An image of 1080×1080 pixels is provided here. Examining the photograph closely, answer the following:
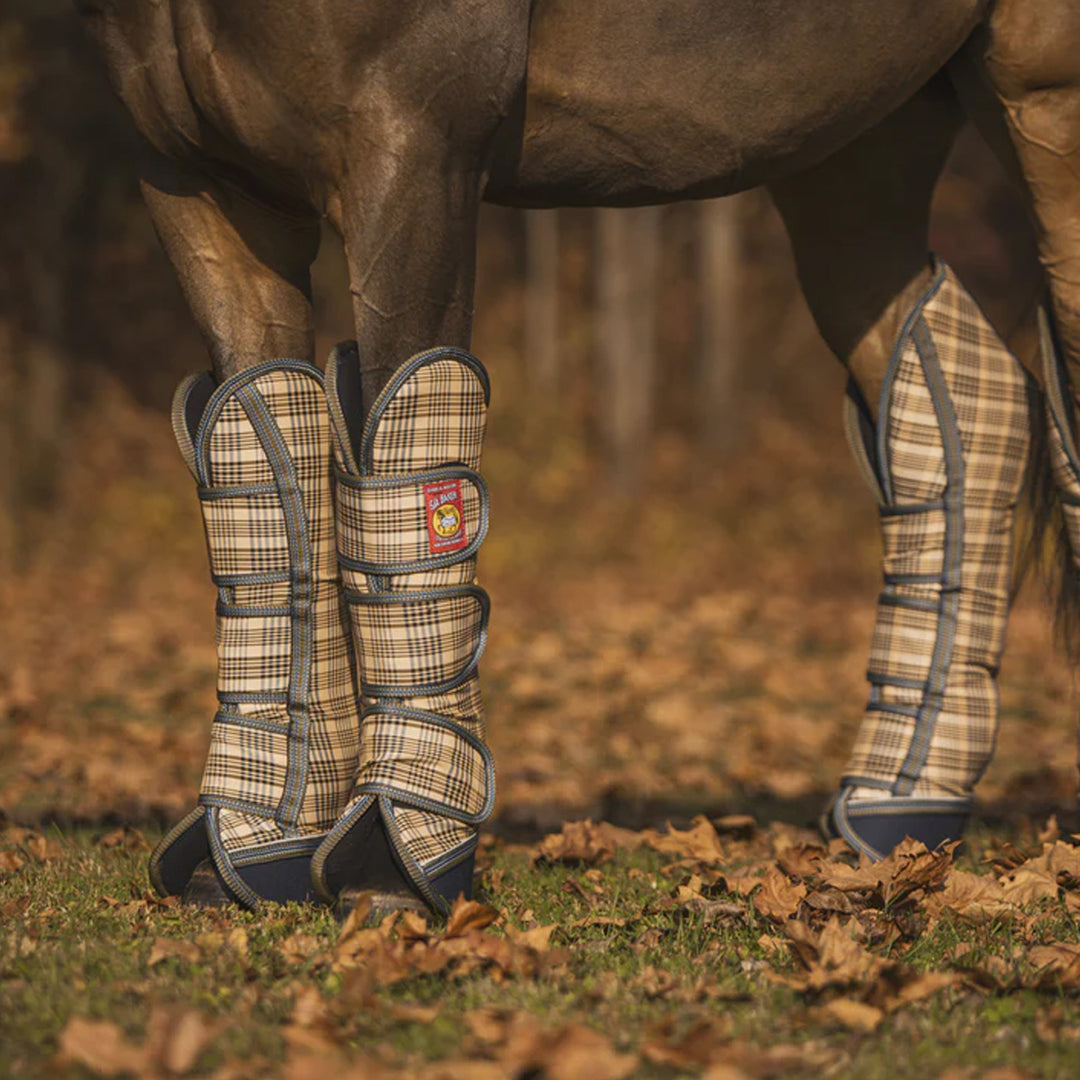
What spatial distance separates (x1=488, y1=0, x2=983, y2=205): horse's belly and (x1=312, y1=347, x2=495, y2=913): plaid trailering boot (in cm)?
51

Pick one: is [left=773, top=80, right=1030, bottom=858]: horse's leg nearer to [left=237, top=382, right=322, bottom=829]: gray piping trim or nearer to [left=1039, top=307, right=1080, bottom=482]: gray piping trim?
[left=1039, top=307, right=1080, bottom=482]: gray piping trim

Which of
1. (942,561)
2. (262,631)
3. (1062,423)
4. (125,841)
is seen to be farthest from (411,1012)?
(1062,423)

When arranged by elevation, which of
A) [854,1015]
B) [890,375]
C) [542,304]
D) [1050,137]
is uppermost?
[542,304]

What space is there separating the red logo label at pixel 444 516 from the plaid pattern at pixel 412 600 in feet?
0.04

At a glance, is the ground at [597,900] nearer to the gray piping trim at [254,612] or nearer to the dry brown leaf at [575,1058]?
the dry brown leaf at [575,1058]

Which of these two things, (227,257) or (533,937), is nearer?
(533,937)

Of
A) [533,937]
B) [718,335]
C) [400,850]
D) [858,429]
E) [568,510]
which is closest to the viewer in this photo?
[533,937]

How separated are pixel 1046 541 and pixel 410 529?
199cm

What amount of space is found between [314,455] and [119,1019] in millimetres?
1340

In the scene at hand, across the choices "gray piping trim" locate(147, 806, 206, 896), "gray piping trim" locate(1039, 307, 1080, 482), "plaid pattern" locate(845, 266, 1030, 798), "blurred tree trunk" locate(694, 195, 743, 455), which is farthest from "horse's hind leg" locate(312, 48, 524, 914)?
"blurred tree trunk" locate(694, 195, 743, 455)

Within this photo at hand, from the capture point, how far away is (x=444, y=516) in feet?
10.2

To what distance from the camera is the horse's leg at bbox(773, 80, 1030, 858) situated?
163 inches

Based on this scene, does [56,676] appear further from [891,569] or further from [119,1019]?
[119,1019]

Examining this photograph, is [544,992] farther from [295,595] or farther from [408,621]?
[295,595]
